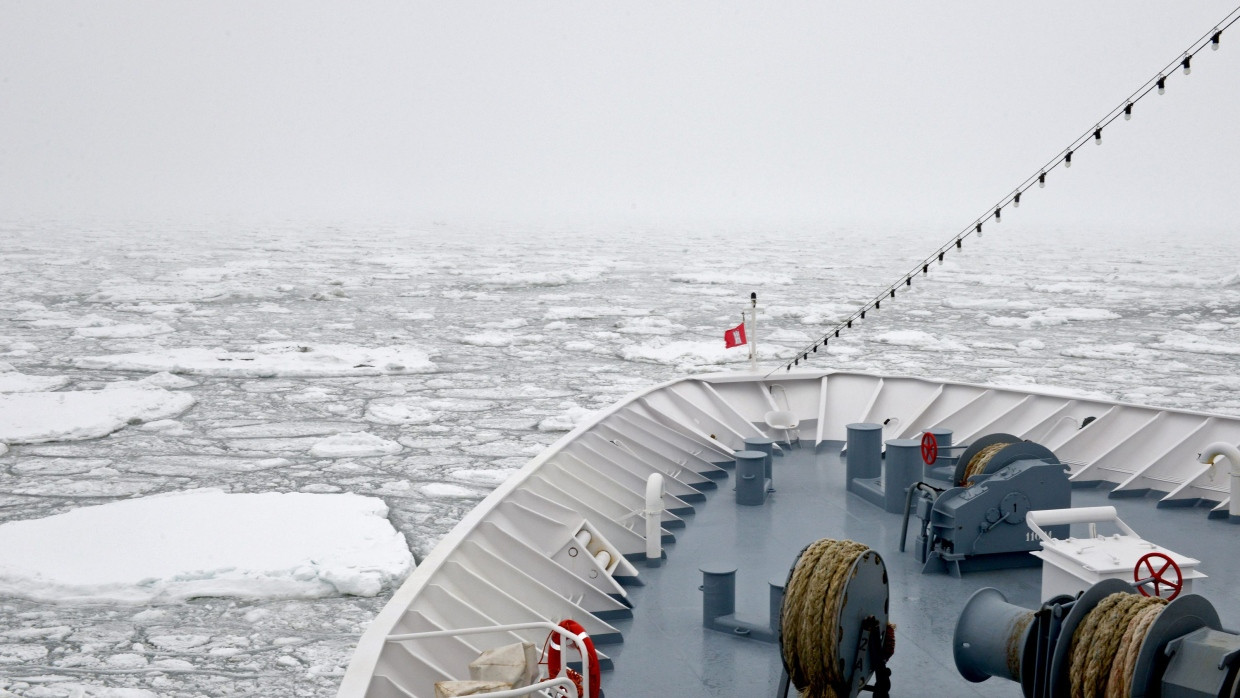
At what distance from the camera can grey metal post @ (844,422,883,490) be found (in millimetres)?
6789

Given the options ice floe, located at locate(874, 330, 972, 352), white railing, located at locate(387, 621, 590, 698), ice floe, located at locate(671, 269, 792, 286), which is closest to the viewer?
white railing, located at locate(387, 621, 590, 698)

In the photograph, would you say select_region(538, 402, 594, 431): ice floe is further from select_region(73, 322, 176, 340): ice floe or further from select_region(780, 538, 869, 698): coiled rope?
select_region(73, 322, 176, 340): ice floe

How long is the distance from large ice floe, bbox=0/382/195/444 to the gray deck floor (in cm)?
1069

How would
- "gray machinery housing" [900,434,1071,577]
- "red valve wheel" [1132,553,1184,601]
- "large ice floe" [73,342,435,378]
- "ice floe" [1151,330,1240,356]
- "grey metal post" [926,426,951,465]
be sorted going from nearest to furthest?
"red valve wheel" [1132,553,1184,601]
"gray machinery housing" [900,434,1071,577]
"grey metal post" [926,426,951,465]
"large ice floe" [73,342,435,378]
"ice floe" [1151,330,1240,356]

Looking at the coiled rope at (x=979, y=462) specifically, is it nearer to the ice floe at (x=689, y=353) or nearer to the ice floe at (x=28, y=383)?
the ice floe at (x=689, y=353)

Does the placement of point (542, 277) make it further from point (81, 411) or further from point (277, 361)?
point (81, 411)

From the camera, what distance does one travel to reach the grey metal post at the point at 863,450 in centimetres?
679

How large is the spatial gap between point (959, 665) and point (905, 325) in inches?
898

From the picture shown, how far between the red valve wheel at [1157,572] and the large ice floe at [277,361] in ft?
51.7

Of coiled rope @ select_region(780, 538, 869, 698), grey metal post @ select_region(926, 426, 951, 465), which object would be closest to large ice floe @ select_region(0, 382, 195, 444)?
grey metal post @ select_region(926, 426, 951, 465)

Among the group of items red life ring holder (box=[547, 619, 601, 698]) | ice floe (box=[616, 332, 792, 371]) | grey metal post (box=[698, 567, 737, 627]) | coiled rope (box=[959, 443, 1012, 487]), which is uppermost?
coiled rope (box=[959, 443, 1012, 487])

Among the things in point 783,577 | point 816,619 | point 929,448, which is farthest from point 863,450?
point 816,619

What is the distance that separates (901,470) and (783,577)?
141 centimetres

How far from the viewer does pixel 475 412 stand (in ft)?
51.6
